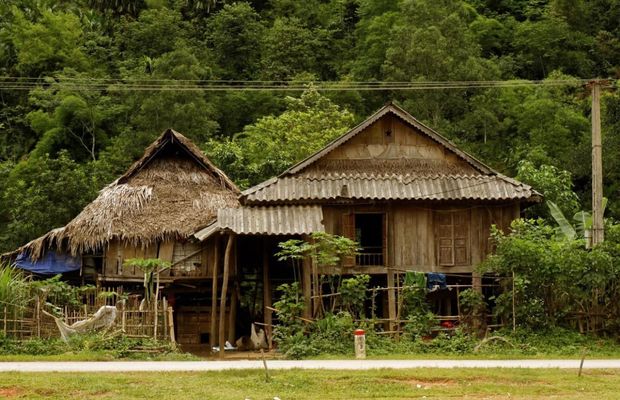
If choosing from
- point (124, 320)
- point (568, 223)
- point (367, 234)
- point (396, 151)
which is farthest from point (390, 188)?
point (124, 320)

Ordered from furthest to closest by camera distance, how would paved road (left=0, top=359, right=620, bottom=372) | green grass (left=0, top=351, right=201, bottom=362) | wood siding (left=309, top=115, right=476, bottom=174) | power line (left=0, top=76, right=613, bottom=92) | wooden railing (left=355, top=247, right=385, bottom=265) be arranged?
power line (left=0, top=76, right=613, bottom=92) < wood siding (left=309, top=115, right=476, bottom=174) < wooden railing (left=355, top=247, right=385, bottom=265) < green grass (left=0, top=351, right=201, bottom=362) < paved road (left=0, top=359, right=620, bottom=372)

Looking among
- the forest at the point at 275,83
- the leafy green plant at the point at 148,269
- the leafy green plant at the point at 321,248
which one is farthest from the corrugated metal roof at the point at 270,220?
the forest at the point at 275,83

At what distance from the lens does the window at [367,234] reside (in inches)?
1078

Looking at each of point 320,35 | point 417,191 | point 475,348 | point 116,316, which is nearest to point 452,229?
point 417,191

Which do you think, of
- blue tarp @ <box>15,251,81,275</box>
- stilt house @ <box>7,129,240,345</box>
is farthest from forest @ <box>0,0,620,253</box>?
stilt house @ <box>7,129,240,345</box>

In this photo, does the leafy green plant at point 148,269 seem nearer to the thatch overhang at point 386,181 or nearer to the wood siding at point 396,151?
the thatch overhang at point 386,181

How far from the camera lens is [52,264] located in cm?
3234

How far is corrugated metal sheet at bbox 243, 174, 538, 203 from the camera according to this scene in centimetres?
2667

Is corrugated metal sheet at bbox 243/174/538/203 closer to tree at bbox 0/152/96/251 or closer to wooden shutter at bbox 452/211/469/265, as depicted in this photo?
wooden shutter at bbox 452/211/469/265

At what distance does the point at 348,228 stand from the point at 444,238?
8.91 feet

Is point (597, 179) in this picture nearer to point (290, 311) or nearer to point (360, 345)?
point (360, 345)

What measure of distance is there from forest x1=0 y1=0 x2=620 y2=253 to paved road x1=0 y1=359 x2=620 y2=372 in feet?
53.4

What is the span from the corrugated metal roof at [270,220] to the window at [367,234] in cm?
112

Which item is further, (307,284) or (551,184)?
(551,184)
